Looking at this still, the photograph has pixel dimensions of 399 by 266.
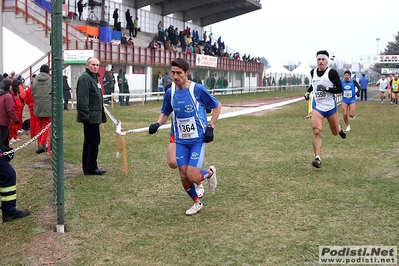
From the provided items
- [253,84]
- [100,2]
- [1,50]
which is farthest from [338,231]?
[253,84]

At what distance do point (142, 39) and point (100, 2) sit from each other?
458 centimetres

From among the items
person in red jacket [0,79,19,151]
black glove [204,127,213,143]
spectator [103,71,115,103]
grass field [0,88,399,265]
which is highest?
spectator [103,71,115,103]

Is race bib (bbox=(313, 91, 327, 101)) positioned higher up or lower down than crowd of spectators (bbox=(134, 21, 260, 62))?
lower down

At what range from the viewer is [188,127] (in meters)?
6.40

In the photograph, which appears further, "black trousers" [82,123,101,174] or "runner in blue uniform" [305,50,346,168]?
"runner in blue uniform" [305,50,346,168]

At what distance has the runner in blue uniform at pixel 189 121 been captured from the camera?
249 inches

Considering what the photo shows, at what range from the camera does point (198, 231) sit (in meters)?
5.75

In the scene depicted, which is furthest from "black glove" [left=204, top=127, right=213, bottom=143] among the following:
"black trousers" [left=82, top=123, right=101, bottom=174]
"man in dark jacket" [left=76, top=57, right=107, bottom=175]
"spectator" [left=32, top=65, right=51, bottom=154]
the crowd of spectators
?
the crowd of spectators

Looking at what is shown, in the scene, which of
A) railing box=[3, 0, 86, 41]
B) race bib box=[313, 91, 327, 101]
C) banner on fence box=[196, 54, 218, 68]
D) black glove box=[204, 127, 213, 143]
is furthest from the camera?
banner on fence box=[196, 54, 218, 68]

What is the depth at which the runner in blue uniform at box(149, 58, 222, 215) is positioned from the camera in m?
6.32

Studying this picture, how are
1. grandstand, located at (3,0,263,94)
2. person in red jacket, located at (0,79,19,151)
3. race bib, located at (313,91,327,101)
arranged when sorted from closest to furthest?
1. person in red jacket, located at (0,79,19,151)
2. race bib, located at (313,91,327,101)
3. grandstand, located at (3,0,263,94)

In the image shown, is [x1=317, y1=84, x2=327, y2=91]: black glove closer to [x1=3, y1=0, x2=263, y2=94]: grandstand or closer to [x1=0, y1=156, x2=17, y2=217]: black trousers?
[x1=0, y1=156, x2=17, y2=217]: black trousers

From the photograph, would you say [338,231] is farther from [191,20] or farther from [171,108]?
[191,20]

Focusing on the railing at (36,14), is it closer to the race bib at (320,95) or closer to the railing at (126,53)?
the railing at (126,53)
